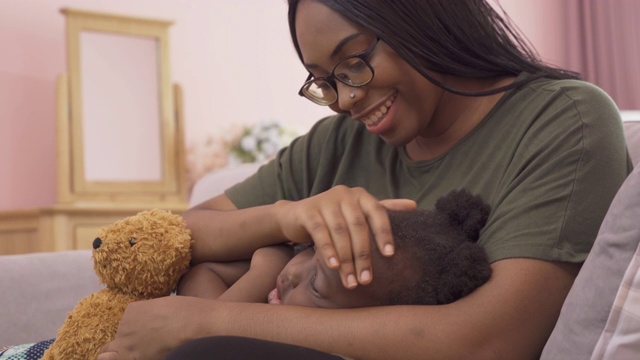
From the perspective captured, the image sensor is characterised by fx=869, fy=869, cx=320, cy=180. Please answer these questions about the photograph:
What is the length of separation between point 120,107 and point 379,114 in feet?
8.60

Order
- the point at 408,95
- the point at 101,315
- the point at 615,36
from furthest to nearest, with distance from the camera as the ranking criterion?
the point at 615,36 → the point at 408,95 → the point at 101,315

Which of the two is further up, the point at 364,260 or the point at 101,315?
the point at 364,260

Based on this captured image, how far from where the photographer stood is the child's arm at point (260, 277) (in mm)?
1353

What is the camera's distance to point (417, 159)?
5.12 feet

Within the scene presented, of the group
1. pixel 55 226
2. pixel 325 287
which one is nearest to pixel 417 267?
pixel 325 287

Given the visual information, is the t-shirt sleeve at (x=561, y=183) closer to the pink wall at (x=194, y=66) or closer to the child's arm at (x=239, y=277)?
the child's arm at (x=239, y=277)

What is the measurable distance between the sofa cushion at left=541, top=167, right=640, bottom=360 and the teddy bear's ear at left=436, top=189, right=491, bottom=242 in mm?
201

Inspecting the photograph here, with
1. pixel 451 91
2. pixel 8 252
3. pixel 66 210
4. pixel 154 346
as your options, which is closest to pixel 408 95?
pixel 451 91

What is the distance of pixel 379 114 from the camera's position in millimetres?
1480

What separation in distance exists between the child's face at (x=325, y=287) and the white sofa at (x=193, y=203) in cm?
23

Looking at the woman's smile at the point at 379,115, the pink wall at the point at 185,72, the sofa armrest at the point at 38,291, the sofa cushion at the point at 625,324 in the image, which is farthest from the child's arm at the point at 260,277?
the pink wall at the point at 185,72

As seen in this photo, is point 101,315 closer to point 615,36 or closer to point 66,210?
point 66,210

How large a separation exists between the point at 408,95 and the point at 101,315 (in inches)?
24.3

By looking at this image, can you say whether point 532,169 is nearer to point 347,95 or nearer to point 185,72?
point 347,95
